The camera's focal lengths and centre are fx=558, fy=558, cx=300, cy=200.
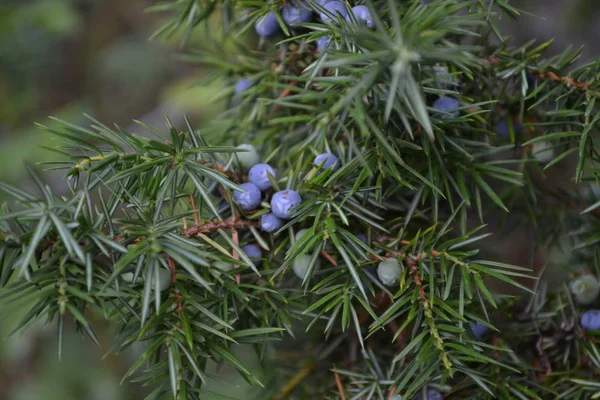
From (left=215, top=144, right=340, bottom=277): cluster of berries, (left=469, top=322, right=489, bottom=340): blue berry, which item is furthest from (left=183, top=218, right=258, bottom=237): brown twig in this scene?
(left=469, top=322, right=489, bottom=340): blue berry

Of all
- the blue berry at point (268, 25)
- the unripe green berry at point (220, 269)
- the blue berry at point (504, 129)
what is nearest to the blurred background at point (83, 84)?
the blue berry at point (504, 129)

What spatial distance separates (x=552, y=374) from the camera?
498 millimetres

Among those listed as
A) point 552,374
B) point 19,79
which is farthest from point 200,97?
point 552,374

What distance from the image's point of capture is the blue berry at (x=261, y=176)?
0.48 meters

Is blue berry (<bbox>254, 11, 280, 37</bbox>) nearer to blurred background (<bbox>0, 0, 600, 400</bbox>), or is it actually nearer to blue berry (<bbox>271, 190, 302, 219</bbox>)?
blue berry (<bbox>271, 190, 302, 219</bbox>)

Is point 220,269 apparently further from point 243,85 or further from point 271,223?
point 243,85

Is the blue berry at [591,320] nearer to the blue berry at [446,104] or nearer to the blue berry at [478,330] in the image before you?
the blue berry at [478,330]

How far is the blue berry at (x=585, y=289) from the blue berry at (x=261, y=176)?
1.00ft

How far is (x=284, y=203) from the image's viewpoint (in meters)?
0.45

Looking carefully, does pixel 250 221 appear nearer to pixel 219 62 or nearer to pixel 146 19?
pixel 219 62

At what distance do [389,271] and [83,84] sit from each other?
2073 millimetres

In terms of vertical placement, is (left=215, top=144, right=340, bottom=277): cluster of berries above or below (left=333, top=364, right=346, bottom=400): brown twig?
above

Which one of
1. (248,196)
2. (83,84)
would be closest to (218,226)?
(248,196)

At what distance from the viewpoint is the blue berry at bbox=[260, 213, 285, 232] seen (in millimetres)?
459
